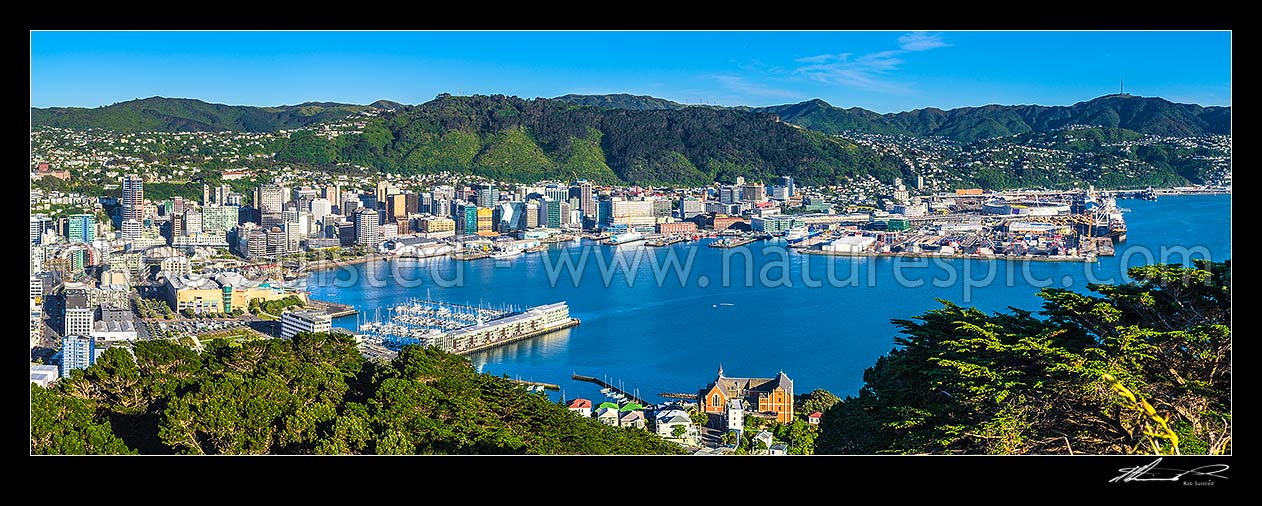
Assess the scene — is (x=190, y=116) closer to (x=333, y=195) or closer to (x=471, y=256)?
(x=333, y=195)

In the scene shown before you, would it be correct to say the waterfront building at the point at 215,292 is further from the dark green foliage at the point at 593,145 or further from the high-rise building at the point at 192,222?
the dark green foliage at the point at 593,145

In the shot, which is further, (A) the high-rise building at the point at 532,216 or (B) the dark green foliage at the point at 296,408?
(A) the high-rise building at the point at 532,216

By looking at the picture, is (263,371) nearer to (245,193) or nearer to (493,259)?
(493,259)

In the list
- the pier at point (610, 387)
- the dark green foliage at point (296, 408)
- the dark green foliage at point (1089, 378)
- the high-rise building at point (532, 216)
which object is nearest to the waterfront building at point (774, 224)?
the high-rise building at point (532, 216)

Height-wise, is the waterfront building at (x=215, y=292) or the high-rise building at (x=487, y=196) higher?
the high-rise building at (x=487, y=196)
